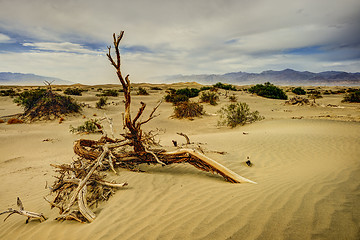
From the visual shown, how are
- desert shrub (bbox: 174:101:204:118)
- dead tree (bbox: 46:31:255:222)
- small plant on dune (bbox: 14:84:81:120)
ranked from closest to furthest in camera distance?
dead tree (bbox: 46:31:255:222)
small plant on dune (bbox: 14:84:81:120)
desert shrub (bbox: 174:101:204:118)

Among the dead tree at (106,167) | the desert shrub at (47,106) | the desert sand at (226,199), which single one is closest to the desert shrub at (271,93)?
the desert sand at (226,199)

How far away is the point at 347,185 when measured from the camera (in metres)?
2.81

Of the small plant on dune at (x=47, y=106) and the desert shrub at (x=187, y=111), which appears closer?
the small plant on dune at (x=47, y=106)

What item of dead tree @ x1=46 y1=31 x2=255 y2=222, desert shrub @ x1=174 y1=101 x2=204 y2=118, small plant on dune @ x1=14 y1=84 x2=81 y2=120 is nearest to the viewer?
dead tree @ x1=46 y1=31 x2=255 y2=222

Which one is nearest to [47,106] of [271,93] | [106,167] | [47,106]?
[47,106]

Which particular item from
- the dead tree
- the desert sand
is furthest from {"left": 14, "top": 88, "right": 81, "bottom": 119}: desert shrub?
the dead tree

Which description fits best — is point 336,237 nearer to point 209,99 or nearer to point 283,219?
point 283,219

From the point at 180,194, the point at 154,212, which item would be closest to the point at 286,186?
the point at 180,194

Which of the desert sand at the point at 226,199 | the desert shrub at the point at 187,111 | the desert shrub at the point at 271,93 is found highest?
the desert shrub at the point at 271,93

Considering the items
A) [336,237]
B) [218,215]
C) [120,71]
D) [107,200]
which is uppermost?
[120,71]

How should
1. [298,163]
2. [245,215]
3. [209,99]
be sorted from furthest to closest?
[209,99] → [298,163] → [245,215]

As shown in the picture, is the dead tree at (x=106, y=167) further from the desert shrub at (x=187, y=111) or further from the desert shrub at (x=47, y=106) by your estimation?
the desert shrub at (x=47, y=106)

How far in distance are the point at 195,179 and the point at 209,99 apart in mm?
15245

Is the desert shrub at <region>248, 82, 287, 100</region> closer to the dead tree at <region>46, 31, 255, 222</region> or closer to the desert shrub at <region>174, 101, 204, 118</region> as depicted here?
the desert shrub at <region>174, 101, 204, 118</region>
